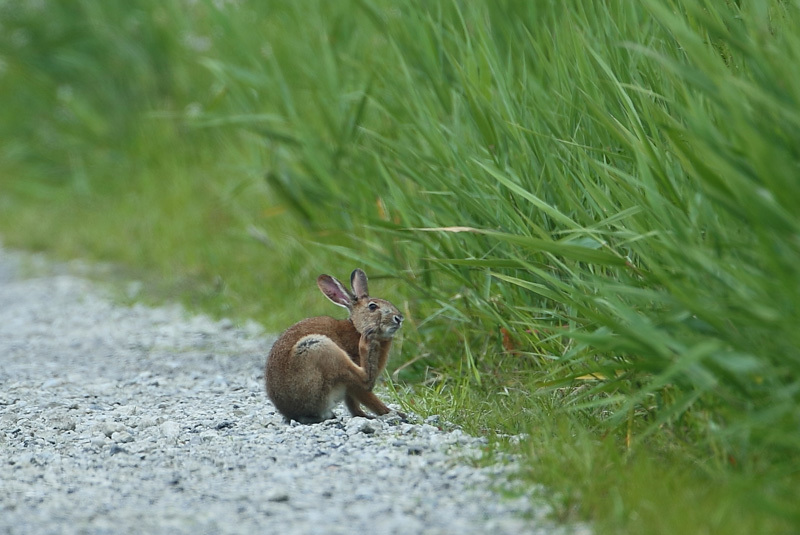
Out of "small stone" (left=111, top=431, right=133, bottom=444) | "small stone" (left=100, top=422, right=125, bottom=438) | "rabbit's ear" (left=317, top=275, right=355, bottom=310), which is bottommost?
"small stone" (left=100, top=422, right=125, bottom=438)

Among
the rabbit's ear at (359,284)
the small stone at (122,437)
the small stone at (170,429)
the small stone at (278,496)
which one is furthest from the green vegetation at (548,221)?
the small stone at (122,437)

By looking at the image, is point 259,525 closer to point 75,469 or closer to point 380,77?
point 75,469

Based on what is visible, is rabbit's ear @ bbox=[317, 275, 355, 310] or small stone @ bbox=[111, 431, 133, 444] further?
rabbit's ear @ bbox=[317, 275, 355, 310]

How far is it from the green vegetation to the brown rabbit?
284mm

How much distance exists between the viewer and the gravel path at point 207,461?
11.5ft

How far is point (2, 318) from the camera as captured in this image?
302 inches

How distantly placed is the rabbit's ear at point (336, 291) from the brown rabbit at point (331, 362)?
0.04 metres

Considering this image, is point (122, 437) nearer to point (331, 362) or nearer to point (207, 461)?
point (207, 461)

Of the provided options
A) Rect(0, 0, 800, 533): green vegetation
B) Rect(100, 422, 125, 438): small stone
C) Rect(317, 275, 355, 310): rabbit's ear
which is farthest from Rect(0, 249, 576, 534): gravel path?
Rect(317, 275, 355, 310): rabbit's ear

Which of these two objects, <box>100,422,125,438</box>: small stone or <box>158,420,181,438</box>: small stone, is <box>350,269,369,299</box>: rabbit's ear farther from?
<box>100,422,125,438</box>: small stone

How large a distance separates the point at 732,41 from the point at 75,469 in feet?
8.89

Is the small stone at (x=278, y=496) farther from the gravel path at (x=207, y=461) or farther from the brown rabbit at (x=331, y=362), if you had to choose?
the brown rabbit at (x=331, y=362)

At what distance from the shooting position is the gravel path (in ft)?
11.5

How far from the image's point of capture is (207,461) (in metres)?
4.18
